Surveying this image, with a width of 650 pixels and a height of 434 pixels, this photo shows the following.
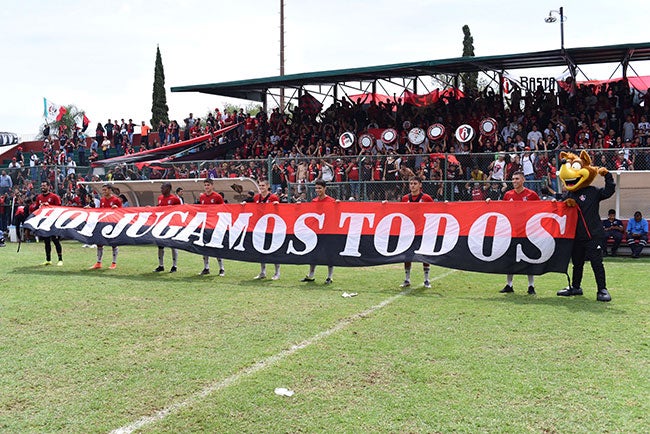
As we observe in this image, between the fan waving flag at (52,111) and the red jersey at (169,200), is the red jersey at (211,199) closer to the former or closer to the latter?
the red jersey at (169,200)

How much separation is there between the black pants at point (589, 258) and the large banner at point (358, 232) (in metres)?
0.14

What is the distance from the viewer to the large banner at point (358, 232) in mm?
9953

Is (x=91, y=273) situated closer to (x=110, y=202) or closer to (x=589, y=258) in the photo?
(x=110, y=202)

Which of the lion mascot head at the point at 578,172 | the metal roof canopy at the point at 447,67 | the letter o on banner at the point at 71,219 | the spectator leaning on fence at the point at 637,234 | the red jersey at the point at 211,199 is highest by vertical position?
the metal roof canopy at the point at 447,67

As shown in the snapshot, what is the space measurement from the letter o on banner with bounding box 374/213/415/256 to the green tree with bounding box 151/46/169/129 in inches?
1710

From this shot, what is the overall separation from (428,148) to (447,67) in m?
5.16

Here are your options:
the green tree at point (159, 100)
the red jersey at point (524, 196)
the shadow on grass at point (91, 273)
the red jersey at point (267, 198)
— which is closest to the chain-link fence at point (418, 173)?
the red jersey at point (524, 196)

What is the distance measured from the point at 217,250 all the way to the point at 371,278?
10.2 feet

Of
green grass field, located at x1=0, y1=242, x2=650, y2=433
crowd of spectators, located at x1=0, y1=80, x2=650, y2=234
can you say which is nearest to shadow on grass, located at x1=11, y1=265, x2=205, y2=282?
green grass field, located at x1=0, y1=242, x2=650, y2=433

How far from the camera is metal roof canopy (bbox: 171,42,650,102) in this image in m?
22.0

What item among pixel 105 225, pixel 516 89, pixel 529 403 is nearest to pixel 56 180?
pixel 105 225

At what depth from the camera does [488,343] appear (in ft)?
21.6

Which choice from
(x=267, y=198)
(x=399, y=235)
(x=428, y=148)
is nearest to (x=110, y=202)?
(x=267, y=198)

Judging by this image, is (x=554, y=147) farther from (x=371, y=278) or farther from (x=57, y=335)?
(x=57, y=335)
